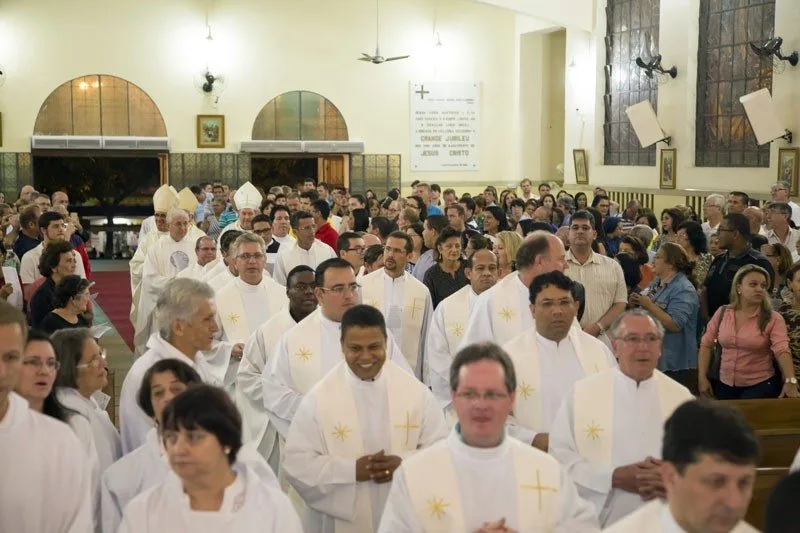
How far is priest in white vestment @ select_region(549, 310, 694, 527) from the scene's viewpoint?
183 inches

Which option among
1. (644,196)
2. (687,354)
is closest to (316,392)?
(687,354)

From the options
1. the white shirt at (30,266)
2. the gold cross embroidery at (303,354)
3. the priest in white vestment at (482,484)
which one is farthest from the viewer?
the white shirt at (30,266)

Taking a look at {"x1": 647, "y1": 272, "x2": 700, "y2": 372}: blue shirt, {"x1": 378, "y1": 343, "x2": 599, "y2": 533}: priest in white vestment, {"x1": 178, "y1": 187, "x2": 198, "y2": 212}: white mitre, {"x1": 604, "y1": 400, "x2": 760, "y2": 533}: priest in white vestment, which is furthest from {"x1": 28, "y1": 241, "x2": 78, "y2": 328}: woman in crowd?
{"x1": 178, "y1": 187, "x2": 198, "y2": 212}: white mitre

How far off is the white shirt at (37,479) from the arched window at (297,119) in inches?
795

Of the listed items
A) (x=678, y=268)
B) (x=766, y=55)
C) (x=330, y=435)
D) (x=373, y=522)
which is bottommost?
(x=373, y=522)

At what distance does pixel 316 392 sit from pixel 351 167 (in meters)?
19.6

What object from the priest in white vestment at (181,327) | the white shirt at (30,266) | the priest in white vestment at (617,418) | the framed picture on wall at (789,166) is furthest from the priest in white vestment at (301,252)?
the framed picture on wall at (789,166)

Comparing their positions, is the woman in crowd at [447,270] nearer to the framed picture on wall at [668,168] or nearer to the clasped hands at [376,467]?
the clasped hands at [376,467]

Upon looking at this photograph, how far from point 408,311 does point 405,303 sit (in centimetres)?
6

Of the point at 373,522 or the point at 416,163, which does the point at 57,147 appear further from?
the point at 373,522

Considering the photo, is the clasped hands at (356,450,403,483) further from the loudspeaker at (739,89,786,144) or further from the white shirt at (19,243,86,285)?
the loudspeaker at (739,89,786,144)

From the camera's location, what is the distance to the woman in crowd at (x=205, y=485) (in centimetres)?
326

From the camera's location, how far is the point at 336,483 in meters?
4.79

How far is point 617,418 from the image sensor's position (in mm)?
4770
